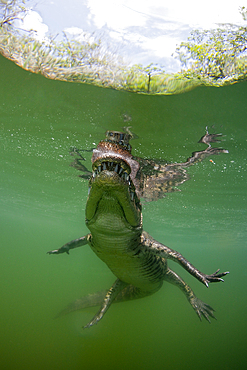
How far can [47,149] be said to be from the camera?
1007 centimetres

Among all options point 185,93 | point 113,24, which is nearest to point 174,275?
point 185,93

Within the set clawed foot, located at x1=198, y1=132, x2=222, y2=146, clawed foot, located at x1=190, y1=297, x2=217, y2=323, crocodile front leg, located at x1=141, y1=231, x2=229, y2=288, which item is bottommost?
clawed foot, located at x1=190, y1=297, x2=217, y2=323

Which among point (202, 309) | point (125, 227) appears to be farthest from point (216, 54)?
point (202, 309)

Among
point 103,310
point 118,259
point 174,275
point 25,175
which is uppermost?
point 25,175

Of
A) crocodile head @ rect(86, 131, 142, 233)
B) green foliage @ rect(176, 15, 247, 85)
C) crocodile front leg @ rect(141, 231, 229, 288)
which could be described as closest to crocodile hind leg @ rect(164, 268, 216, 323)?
crocodile front leg @ rect(141, 231, 229, 288)

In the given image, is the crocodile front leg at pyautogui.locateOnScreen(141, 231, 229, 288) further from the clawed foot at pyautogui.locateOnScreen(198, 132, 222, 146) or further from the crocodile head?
the clawed foot at pyautogui.locateOnScreen(198, 132, 222, 146)

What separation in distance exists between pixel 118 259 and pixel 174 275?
9.08 ft

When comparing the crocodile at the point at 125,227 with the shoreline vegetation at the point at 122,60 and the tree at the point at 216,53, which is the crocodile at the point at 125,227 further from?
the tree at the point at 216,53

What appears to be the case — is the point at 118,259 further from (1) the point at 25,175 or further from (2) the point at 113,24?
(1) the point at 25,175

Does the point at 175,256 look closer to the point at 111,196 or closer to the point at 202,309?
the point at 111,196

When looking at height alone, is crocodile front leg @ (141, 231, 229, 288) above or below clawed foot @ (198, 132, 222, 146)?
below

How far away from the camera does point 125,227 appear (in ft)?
12.9

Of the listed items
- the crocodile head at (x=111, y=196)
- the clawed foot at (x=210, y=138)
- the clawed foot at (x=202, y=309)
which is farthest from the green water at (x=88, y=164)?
the clawed foot at (x=202, y=309)

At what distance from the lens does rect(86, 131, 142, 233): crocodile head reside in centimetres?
308
